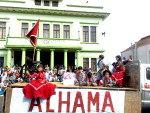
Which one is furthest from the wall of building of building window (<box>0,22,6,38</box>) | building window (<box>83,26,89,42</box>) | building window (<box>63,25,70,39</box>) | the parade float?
the parade float

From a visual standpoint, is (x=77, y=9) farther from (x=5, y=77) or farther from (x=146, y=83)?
(x=146, y=83)

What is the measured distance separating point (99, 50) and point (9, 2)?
10886 mm

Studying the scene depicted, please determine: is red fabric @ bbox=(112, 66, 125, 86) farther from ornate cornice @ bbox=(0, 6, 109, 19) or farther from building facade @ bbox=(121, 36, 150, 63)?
building facade @ bbox=(121, 36, 150, 63)

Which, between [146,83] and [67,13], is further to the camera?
[67,13]

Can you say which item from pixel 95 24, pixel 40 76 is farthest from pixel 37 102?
pixel 95 24

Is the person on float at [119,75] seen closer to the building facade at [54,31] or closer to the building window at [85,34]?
the building facade at [54,31]

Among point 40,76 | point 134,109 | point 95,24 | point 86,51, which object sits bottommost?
point 134,109

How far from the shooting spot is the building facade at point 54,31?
1363 inches

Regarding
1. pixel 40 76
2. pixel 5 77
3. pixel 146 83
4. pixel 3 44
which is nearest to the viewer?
pixel 40 76

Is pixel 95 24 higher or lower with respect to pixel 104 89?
higher

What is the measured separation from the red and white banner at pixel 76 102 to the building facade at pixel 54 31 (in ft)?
82.2

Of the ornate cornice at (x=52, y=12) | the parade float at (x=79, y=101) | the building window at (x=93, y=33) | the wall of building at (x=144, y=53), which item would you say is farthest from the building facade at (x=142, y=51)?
the parade float at (x=79, y=101)

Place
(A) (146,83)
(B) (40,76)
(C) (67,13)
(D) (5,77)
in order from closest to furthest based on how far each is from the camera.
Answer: (B) (40,76) → (A) (146,83) → (D) (5,77) → (C) (67,13)

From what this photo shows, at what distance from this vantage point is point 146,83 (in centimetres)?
1148
